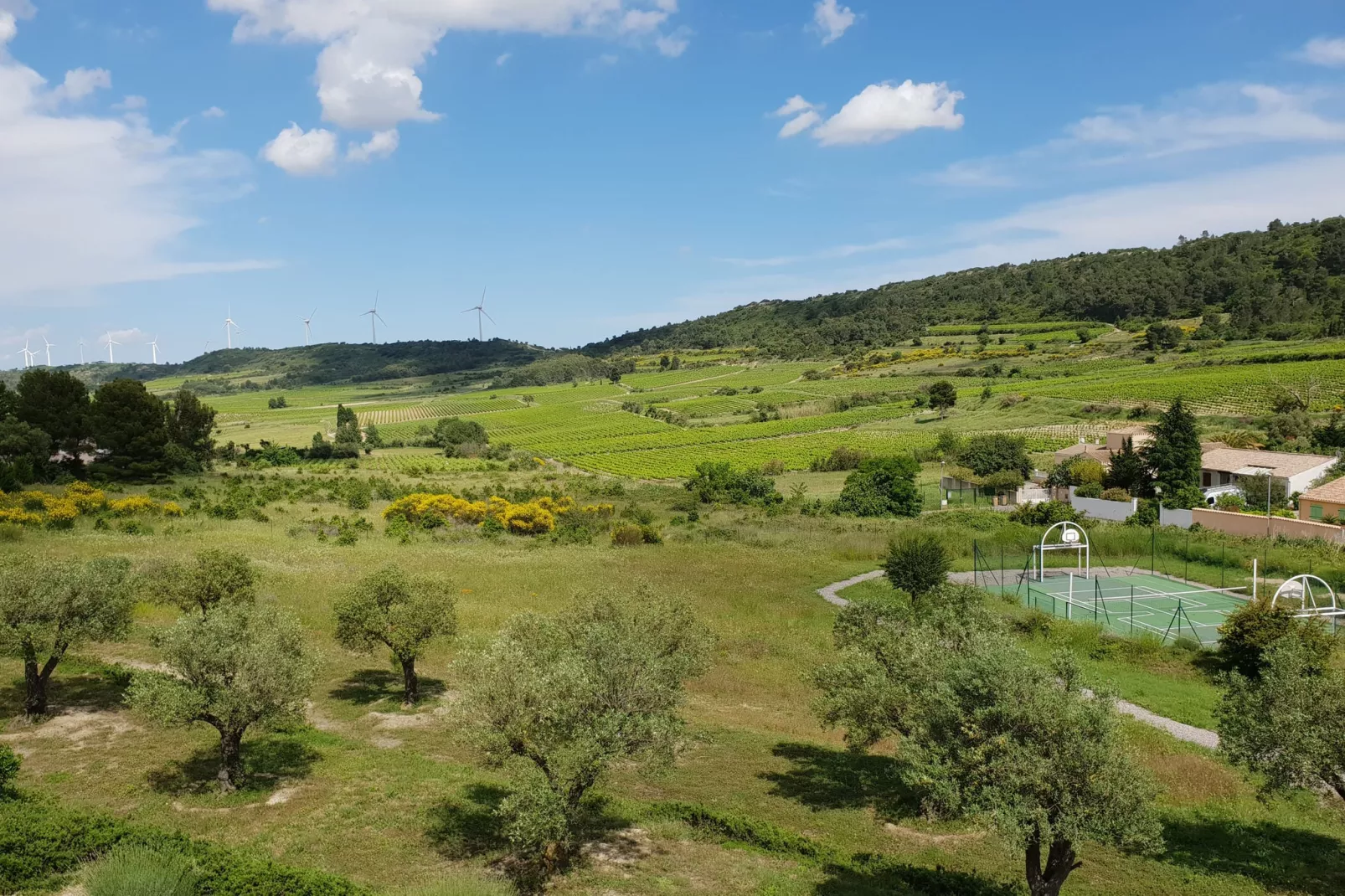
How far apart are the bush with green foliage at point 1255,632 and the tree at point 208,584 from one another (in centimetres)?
3182

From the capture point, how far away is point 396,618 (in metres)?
23.4

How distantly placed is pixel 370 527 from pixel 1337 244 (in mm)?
173557

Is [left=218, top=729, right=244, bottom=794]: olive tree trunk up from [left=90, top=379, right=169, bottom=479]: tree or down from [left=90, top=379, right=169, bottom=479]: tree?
down

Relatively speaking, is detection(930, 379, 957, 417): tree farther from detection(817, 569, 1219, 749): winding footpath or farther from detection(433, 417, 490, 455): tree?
detection(817, 569, 1219, 749): winding footpath

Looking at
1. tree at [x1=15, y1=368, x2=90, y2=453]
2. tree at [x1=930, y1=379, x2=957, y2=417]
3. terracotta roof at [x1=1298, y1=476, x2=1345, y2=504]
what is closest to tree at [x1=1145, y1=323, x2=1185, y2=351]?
tree at [x1=930, y1=379, x2=957, y2=417]

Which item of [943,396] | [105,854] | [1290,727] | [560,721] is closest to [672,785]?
[560,721]

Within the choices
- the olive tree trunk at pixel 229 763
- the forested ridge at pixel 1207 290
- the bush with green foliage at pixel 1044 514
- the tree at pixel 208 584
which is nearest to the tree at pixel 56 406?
the tree at pixel 208 584

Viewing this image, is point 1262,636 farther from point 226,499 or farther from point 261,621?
point 226,499

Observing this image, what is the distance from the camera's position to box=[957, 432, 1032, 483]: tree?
6831cm

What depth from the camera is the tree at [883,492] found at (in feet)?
204

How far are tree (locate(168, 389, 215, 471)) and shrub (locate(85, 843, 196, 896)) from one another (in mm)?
60675

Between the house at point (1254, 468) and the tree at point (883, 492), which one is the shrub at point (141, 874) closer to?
the tree at point (883, 492)

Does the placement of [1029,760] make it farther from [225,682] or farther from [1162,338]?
[1162,338]

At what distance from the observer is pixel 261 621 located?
61.7 feet
